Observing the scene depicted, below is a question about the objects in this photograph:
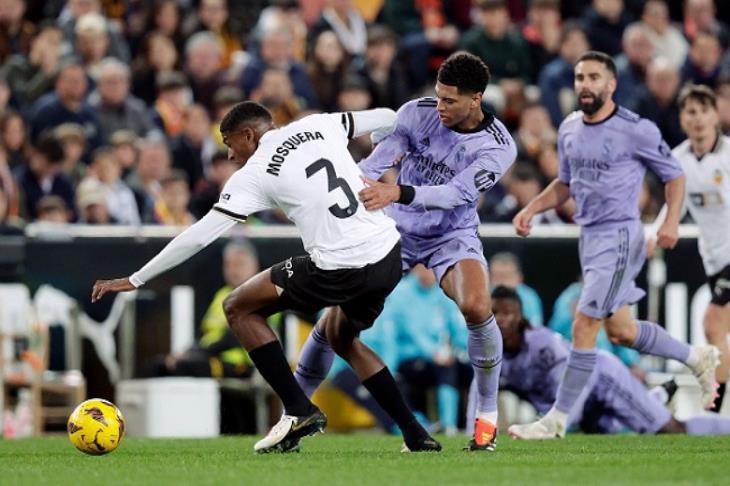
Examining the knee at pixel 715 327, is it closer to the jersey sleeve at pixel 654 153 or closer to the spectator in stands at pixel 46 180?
the jersey sleeve at pixel 654 153

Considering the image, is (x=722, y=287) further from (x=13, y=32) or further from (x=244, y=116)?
(x=13, y=32)

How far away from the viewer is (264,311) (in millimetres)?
10555

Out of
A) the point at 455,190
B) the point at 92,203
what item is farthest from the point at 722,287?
the point at 92,203

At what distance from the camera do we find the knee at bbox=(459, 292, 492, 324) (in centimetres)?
1087

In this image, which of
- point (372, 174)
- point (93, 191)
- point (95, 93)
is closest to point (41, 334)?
point (93, 191)

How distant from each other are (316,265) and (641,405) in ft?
13.6

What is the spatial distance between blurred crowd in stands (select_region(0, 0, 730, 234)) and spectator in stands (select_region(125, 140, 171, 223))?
0.06ft

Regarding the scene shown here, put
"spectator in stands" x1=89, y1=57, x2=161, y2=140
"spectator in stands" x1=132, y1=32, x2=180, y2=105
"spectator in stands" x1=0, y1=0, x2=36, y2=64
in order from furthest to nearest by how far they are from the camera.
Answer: "spectator in stands" x1=132, y1=32, x2=180, y2=105 < "spectator in stands" x1=0, y1=0, x2=36, y2=64 < "spectator in stands" x1=89, y1=57, x2=161, y2=140

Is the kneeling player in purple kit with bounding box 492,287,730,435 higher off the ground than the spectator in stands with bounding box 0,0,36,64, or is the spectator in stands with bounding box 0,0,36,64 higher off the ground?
the spectator in stands with bounding box 0,0,36,64

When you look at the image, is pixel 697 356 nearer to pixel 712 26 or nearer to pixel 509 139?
pixel 509 139

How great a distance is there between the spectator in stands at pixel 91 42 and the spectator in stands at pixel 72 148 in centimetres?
147

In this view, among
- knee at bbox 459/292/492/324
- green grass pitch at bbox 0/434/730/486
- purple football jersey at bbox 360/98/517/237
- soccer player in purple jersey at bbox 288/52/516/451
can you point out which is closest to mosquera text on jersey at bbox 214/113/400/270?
soccer player in purple jersey at bbox 288/52/516/451

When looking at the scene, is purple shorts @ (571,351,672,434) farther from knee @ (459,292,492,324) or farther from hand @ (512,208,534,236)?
knee @ (459,292,492,324)

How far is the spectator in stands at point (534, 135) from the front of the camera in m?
18.7
